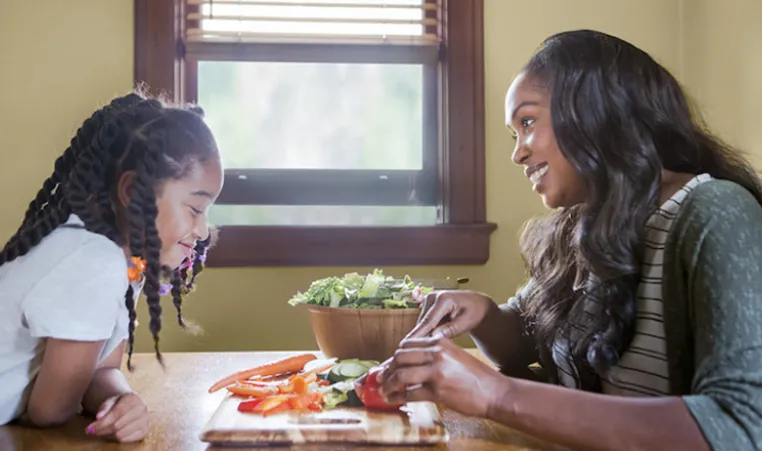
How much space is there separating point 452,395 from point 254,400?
1.19ft

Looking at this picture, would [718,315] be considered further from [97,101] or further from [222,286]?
[97,101]

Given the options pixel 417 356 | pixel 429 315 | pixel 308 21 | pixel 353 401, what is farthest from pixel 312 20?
pixel 417 356

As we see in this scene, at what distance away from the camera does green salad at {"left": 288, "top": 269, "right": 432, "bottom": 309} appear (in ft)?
4.56

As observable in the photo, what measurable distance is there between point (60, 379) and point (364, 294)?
23.7 inches

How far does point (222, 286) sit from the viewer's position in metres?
2.12

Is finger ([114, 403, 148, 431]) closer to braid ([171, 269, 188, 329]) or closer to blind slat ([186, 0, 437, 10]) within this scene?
braid ([171, 269, 188, 329])

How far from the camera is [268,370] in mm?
1333

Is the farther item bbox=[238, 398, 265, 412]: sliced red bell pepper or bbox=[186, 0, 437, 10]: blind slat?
bbox=[186, 0, 437, 10]: blind slat

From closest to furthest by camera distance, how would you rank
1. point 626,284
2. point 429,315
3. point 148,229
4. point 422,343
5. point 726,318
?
point 726,318, point 422,343, point 626,284, point 148,229, point 429,315

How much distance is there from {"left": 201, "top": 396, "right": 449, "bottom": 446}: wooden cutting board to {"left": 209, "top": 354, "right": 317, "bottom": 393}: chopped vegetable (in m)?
0.22

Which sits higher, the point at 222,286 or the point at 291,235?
the point at 291,235

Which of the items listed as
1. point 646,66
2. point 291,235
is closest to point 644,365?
point 646,66

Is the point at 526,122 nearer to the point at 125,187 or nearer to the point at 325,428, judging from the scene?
the point at 325,428

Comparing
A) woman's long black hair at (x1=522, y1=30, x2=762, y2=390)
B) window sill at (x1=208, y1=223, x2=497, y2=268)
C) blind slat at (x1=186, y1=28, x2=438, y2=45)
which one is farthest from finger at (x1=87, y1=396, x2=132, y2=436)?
blind slat at (x1=186, y1=28, x2=438, y2=45)
